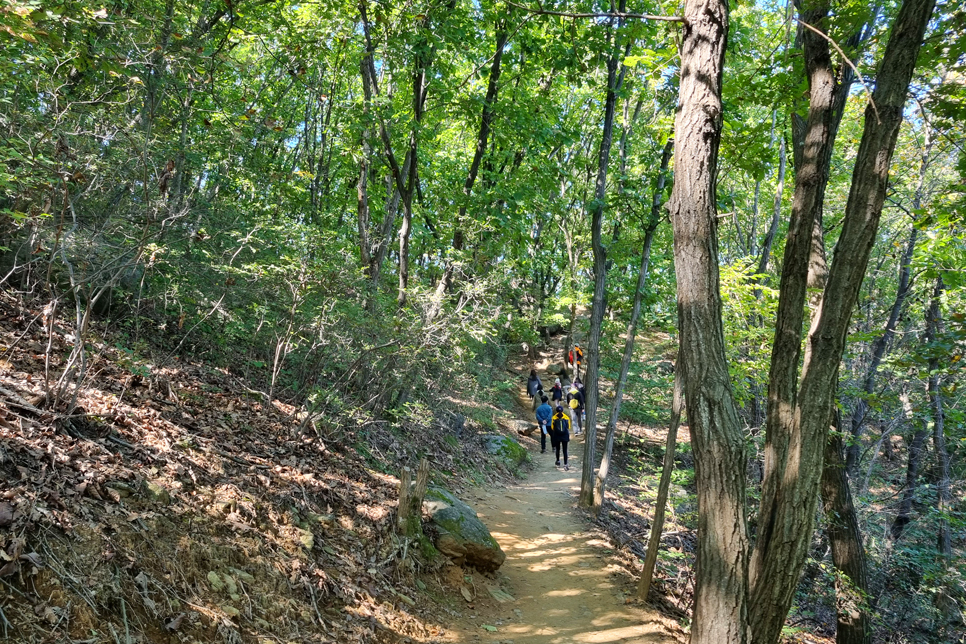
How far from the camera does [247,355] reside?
320 inches

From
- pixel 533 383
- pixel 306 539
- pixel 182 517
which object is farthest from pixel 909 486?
pixel 182 517

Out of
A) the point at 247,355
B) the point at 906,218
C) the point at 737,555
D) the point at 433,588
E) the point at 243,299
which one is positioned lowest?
the point at 433,588

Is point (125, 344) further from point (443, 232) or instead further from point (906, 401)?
point (906, 401)

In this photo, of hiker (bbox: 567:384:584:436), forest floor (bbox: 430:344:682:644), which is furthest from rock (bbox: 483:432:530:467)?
hiker (bbox: 567:384:584:436)

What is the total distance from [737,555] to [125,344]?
258 inches

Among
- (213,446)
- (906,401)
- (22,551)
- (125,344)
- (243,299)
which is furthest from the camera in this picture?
(906,401)

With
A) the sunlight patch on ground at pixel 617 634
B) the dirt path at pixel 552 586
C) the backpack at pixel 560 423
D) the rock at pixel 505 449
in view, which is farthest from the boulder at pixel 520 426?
the sunlight patch on ground at pixel 617 634

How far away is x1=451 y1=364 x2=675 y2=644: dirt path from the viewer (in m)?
5.94

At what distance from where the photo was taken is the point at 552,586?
7.07 m

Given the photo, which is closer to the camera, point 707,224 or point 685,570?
point 707,224

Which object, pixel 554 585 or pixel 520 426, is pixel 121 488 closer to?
pixel 554 585

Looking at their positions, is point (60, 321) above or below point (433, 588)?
above

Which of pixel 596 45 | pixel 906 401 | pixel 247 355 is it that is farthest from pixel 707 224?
pixel 906 401

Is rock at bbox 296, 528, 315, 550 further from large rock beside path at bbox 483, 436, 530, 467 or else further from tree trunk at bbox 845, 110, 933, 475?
tree trunk at bbox 845, 110, 933, 475
